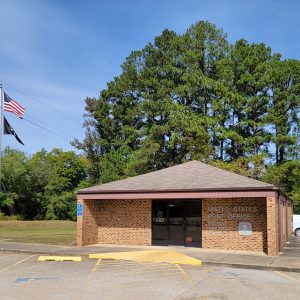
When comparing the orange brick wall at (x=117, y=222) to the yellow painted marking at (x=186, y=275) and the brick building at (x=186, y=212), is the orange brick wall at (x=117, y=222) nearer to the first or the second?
the brick building at (x=186, y=212)

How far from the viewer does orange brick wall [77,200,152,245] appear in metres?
21.9

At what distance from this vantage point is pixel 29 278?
12.1 metres

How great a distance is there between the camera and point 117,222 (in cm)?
2264

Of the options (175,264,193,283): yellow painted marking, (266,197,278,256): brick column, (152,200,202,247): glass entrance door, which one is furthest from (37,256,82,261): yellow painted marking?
(266,197,278,256): brick column

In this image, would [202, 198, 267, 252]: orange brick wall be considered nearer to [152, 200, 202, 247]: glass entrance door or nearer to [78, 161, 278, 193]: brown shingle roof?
[152, 200, 202, 247]: glass entrance door

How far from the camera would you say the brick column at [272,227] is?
1770 centimetres

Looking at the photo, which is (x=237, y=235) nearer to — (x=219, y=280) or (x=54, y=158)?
(x=219, y=280)

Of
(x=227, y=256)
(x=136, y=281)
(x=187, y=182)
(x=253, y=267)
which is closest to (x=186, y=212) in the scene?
(x=187, y=182)

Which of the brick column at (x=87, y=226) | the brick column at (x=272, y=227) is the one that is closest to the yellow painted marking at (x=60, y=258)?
the brick column at (x=87, y=226)

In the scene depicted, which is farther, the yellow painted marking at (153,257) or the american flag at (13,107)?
the american flag at (13,107)

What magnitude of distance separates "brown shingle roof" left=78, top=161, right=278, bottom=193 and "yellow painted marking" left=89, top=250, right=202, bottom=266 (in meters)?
3.27

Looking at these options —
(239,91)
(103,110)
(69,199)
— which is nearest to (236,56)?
(239,91)

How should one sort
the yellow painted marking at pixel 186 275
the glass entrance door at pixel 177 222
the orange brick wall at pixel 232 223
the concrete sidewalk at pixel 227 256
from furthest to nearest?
the glass entrance door at pixel 177 222, the orange brick wall at pixel 232 223, the concrete sidewalk at pixel 227 256, the yellow painted marking at pixel 186 275

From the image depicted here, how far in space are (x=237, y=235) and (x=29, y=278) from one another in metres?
10.8
